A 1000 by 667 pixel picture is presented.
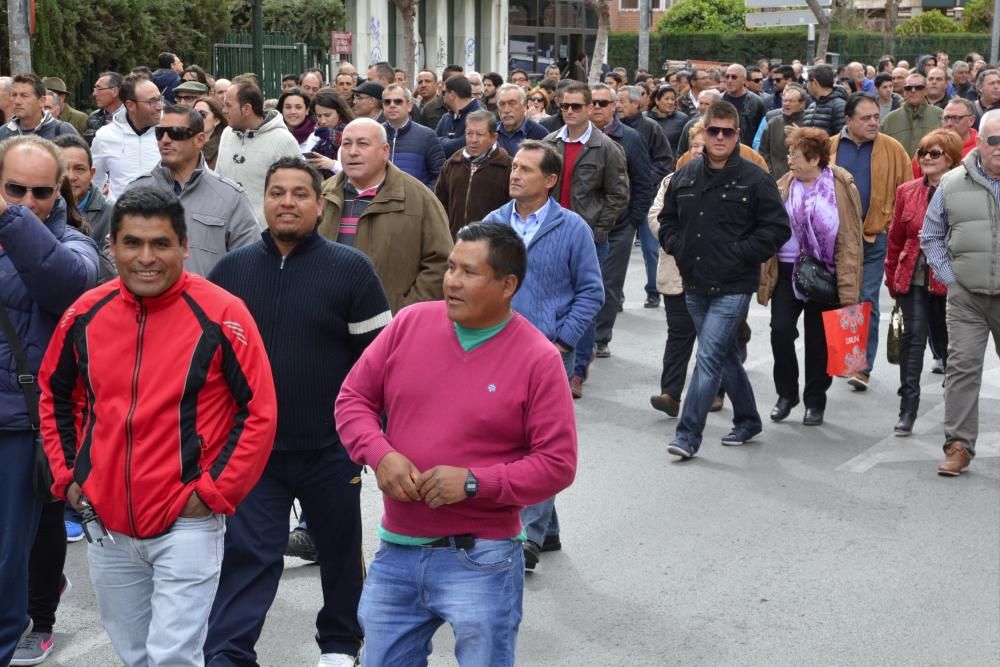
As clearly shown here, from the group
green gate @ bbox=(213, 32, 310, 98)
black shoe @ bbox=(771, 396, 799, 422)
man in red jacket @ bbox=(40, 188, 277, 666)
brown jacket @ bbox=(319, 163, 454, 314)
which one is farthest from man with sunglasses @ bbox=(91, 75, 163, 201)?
green gate @ bbox=(213, 32, 310, 98)

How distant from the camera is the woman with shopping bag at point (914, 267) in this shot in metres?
9.03

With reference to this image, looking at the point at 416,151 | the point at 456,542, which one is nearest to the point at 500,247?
the point at 456,542

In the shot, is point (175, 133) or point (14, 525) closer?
point (14, 525)

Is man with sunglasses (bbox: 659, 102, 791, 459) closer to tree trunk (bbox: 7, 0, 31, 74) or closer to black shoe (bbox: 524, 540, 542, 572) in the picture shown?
black shoe (bbox: 524, 540, 542, 572)

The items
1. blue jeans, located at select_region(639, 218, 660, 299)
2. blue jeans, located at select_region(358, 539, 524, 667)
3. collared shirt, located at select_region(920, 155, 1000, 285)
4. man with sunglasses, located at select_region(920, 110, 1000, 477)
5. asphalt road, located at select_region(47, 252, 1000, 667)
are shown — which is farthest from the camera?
blue jeans, located at select_region(639, 218, 660, 299)

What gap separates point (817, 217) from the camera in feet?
30.4

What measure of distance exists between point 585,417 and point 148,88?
3.68m

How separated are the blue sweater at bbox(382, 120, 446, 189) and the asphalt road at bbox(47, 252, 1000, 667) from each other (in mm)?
2543

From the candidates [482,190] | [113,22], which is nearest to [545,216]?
[482,190]

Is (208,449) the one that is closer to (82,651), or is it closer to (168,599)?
(168,599)

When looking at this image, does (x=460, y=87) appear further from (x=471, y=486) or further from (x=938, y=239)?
(x=471, y=486)

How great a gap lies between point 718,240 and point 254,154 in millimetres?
3002

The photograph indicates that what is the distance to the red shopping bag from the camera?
930 cm

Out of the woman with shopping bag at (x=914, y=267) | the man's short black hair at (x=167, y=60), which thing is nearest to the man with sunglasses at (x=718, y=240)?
the woman with shopping bag at (x=914, y=267)
